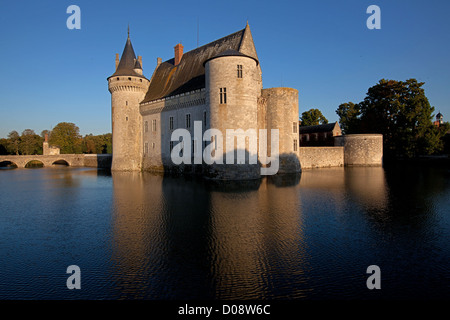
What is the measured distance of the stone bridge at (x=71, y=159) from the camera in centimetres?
4438

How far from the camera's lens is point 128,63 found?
33062 mm

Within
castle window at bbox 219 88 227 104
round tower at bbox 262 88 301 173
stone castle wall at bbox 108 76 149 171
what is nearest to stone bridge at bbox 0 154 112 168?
stone castle wall at bbox 108 76 149 171

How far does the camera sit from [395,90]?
129 ft

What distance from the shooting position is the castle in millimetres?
21234

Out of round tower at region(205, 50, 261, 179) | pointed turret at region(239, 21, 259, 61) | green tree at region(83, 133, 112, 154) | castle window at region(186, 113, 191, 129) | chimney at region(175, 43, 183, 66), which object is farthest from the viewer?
green tree at region(83, 133, 112, 154)

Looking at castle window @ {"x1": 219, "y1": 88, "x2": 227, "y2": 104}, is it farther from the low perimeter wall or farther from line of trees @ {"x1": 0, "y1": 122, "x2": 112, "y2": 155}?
line of trees @ {"x1": 0, "y1": 122, "x2": 112, "y2": 155}

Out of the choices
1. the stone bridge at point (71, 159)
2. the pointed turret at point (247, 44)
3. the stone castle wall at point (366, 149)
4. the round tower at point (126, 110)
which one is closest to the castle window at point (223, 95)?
the pointed turret at point (247, 44)

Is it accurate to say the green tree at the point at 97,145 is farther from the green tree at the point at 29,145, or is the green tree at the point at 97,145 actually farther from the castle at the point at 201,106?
the castle at the point at 201,106

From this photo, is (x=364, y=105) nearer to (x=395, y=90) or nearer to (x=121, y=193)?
(x=395, y=90)

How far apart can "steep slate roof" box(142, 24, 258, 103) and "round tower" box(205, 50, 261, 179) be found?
3683 mm

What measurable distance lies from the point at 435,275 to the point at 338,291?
234 cm
